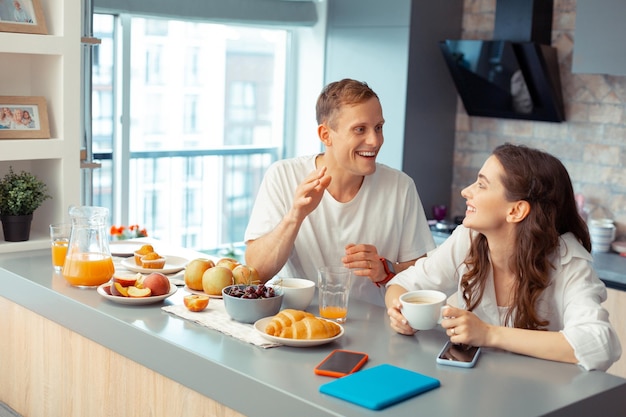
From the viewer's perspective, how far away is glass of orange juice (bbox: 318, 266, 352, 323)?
2160 millimetres

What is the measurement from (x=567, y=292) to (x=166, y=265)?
1.21 meters

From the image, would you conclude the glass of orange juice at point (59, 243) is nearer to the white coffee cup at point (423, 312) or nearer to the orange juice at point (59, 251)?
the orange juice at point (59, 251)

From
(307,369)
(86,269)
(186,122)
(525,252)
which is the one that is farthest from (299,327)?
(186,122)

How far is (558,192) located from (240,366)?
36.3 inches

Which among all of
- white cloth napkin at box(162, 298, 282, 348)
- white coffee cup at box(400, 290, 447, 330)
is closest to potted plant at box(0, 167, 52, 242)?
white cloth napkin at box(162, 298, 282, 348)

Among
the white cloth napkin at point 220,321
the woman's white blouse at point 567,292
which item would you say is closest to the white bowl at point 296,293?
the white cloth napkin at point 220,321

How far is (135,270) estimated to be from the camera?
2.57 m

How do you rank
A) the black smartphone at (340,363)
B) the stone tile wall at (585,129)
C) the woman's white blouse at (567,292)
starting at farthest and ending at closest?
the stone tile wall at (585,129), the woman's white blouse at (567,292), the black smartphone at (340,363)

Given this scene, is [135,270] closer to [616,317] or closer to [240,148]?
[616,317]

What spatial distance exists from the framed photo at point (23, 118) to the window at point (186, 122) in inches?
51.3

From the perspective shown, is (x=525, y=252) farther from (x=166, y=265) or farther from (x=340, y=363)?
(x=166, y=265)

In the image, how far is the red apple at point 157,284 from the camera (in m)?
2.26

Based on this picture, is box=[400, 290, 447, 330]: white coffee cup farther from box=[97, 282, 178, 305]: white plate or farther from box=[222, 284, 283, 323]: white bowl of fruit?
box=[97, 282, 178, 305]: white plate

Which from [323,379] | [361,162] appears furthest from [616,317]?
[323,379]
